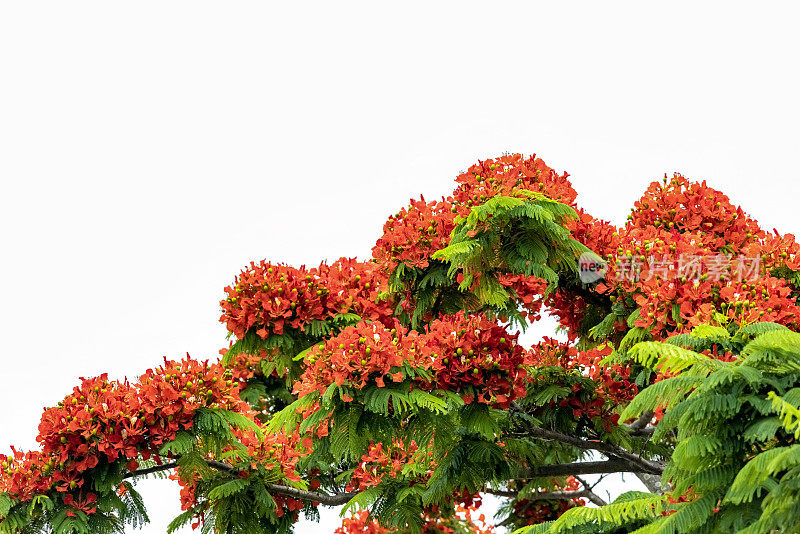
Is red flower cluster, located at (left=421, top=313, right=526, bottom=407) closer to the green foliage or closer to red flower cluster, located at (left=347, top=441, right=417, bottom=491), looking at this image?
red flower cluster, located at (left=347, top=441, right=417, bottom=491)

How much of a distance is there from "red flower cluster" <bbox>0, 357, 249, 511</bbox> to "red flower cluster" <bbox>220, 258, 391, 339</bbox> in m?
0.84

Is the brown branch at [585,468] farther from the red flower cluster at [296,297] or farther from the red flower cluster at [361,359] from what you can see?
the red flower cluster at [361,359]

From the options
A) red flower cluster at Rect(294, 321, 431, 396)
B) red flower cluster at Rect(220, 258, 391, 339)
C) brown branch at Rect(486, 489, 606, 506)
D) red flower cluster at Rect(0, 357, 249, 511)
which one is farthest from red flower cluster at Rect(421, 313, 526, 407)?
brown branch at Rect(486, 489, 606, 506)

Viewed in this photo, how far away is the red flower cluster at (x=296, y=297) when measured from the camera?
8477 millimetres

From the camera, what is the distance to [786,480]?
14.9 ft

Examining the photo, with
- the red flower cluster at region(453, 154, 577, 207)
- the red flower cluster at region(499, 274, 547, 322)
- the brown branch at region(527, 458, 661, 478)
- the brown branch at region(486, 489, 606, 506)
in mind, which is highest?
the red flower cluster at region(453, 154, 577, 207)

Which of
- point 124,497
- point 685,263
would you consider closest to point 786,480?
point 685,263

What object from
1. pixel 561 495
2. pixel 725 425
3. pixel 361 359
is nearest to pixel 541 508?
pixel 561 495

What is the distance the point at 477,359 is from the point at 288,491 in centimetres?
250

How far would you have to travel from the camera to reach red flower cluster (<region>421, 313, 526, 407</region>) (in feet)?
23.5

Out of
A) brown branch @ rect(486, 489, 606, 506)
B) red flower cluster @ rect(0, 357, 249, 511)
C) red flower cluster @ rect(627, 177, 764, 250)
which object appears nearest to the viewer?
red flower cluster @ rect(0, 357, 249, 511)

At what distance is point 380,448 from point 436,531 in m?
0.87

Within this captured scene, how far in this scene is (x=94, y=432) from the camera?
7672mm

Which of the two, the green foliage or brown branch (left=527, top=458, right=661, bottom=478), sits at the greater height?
brown branch (left=527, top=458, right=661, bottom=478)
